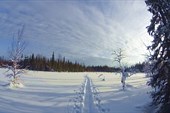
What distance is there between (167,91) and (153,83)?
1.23 meters

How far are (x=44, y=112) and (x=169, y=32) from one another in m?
7.83

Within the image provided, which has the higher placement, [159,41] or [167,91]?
[159,41]

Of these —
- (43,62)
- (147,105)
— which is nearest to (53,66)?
(43,62)

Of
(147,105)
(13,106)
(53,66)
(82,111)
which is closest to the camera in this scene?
(82,111)

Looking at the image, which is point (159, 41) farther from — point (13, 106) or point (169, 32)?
point (13, 106)

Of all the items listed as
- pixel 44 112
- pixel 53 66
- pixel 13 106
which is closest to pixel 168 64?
pixel 44 112

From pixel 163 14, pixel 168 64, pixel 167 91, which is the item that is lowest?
pixel 167 91

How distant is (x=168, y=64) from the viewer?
14.6 metres

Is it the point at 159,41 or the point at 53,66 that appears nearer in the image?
the point at 159,41

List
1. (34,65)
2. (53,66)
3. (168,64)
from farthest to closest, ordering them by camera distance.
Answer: (53,66) → (34,65) → (168,64)

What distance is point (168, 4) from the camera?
46.7 feet

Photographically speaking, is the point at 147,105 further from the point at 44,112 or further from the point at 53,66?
the point at 53,66

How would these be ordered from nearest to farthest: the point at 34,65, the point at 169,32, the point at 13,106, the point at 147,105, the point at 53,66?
the point at 169,32
the point at 13,106
the point at 147,105
the point at 34,65
the point at 53,66

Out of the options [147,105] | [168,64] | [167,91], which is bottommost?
[147,105]
